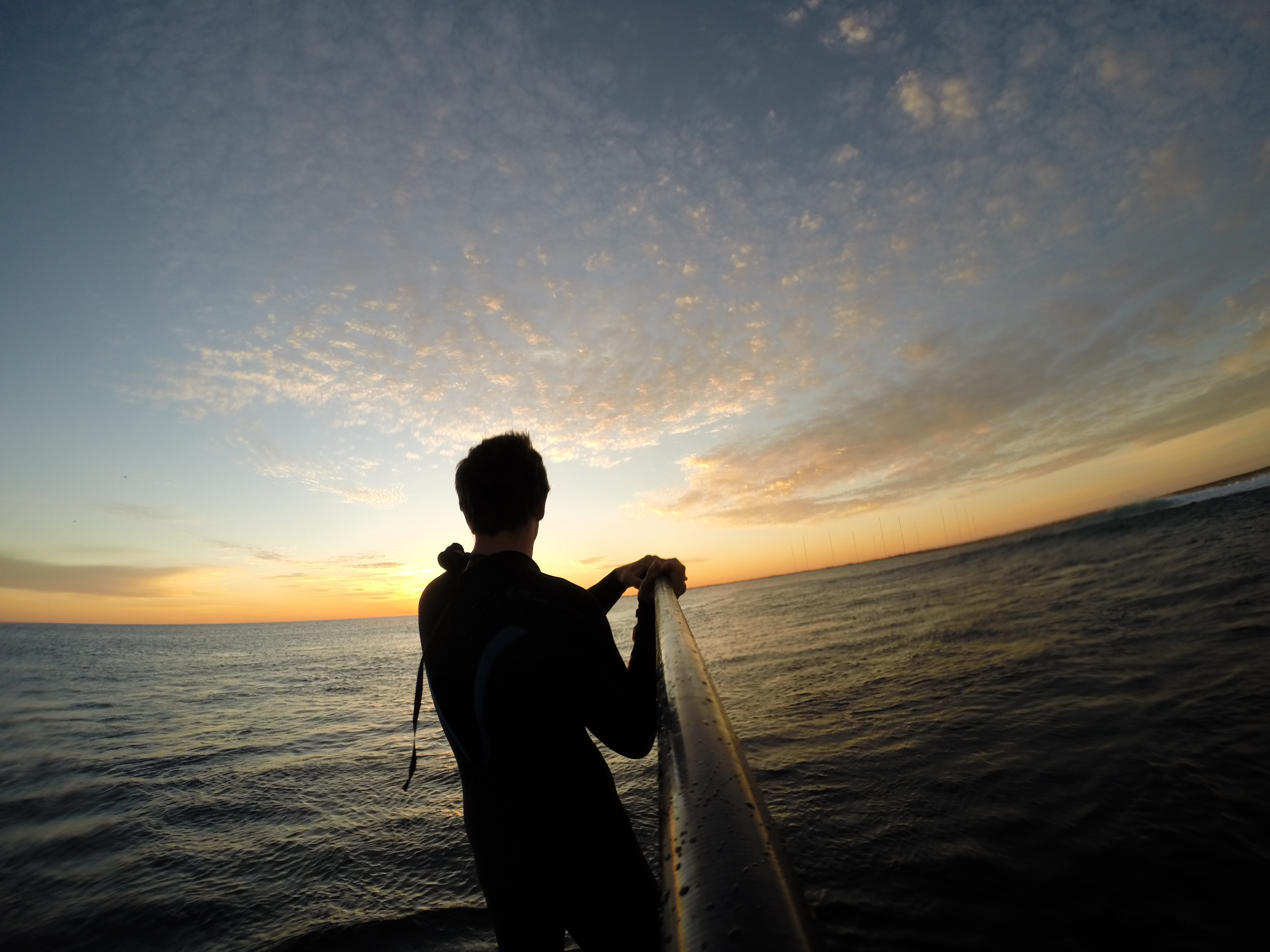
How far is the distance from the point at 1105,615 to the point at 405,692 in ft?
64.2

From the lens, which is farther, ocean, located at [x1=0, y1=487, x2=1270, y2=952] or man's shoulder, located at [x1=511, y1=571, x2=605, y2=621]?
ocean, located at [x1=0, y1=487, x2=1270, y2=952]

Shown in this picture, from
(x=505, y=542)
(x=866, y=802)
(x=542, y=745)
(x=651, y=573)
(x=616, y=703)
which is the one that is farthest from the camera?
(x=866, y=802)

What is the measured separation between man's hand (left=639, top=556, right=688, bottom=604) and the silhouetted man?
619 mm

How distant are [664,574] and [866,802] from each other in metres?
4.03

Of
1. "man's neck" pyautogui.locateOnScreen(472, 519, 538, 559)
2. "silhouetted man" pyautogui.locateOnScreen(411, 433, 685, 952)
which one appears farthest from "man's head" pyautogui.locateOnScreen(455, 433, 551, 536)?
"silhouetted man" pyautogui.locateOnScreen(411, 433, 685, 952)

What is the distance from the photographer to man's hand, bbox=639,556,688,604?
2699 millimetres

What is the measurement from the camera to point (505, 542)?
89.9 inches

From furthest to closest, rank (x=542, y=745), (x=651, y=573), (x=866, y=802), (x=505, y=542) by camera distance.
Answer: (x=866, y=802) → (x=651, y=573) → (x=505, y=542) → (x=542, y=745)

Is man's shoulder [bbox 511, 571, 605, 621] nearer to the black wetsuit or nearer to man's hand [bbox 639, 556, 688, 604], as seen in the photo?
the black wetsuit

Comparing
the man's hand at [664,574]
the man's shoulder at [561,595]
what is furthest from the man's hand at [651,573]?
the man's shoulder at [561,595]

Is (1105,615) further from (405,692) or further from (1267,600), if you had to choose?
(405,692)

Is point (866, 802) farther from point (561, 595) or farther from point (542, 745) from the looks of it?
point (561, 595)

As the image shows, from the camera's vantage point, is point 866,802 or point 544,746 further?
point 866,802

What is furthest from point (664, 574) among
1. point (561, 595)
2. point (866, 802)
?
point (866, 802)
